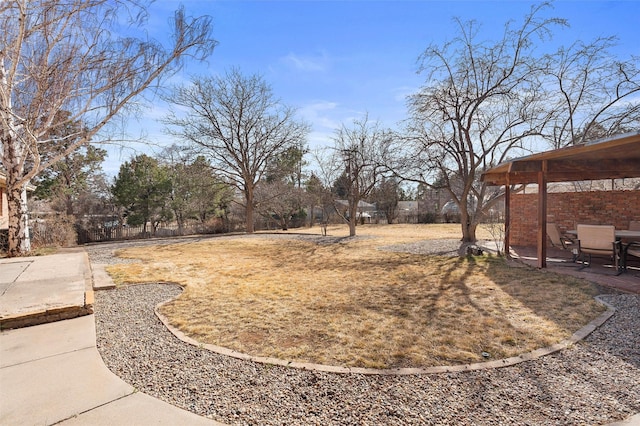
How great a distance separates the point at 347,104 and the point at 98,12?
10.4m

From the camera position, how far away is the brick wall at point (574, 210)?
8.36 metres

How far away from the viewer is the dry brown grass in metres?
3.05

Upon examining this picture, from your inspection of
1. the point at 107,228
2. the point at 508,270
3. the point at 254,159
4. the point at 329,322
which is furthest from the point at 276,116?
the point at 329,322

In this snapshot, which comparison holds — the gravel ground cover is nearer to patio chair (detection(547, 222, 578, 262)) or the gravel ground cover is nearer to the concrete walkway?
the concrete walkway

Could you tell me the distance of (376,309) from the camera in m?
4.30

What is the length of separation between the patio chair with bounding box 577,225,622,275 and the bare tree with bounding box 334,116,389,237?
902cm

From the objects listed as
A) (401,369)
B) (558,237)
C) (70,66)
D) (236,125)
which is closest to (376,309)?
(401,369)

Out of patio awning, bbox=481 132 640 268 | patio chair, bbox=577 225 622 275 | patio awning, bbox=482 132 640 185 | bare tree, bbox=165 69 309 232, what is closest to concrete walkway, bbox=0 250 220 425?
patio awning, bbox=482 132 640 185

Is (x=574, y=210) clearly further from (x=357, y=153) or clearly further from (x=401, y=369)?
(x=401, y=369)

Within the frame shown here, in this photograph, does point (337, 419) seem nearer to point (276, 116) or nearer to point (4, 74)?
point (4, 74)

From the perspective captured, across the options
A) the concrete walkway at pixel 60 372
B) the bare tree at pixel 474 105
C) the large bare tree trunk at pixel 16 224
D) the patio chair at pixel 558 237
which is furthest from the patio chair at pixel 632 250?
the large bare tree trunk at pixel 16 224

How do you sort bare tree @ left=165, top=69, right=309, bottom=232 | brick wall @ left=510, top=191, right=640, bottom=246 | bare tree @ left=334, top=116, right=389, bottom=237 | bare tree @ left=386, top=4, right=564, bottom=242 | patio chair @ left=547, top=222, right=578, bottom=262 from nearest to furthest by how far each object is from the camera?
1. patio chair @ left=547, top=222, right=578, bottom=262
2. brick wall @ left=510, top=191, right=640, bottom=246
3. bare tree @ left=386, top=4, right=564, bottom=242
4. bare tree @ left=334, top=116, right=389, bottom=237
5. bare tree @ left=165, top=69, right=309, bottom=232

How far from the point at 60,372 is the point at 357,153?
538 inches

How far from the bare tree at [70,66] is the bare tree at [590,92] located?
11.1 metres
